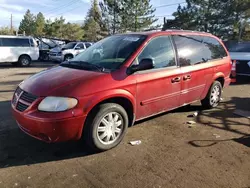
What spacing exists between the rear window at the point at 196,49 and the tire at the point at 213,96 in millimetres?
649

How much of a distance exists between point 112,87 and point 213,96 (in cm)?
319

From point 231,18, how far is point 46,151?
29810 millimetres

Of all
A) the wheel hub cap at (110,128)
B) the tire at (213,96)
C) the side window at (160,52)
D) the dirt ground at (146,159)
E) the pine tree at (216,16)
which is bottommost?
the dirt ground at (146,159)

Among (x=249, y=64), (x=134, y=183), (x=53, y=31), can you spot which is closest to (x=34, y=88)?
(x=134, y=183)

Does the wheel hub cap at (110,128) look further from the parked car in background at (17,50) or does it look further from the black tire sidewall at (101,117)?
the parked car in background at (17,50)

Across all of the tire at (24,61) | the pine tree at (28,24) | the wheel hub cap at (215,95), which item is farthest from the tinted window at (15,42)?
the pine tree at (28,24)

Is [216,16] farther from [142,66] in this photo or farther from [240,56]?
[142,66]

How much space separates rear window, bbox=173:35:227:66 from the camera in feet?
16.9

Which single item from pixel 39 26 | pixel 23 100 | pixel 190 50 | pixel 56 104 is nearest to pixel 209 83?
pixel 190 50

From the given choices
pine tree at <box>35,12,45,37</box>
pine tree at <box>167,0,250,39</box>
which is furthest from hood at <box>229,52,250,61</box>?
pine tree at <box>35,12,45,37</box>

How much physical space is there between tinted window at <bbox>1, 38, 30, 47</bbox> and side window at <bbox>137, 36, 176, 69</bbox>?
1411 centimetres

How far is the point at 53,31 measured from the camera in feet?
149

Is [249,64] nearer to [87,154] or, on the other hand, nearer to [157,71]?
[157,71]

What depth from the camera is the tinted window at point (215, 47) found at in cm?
599
